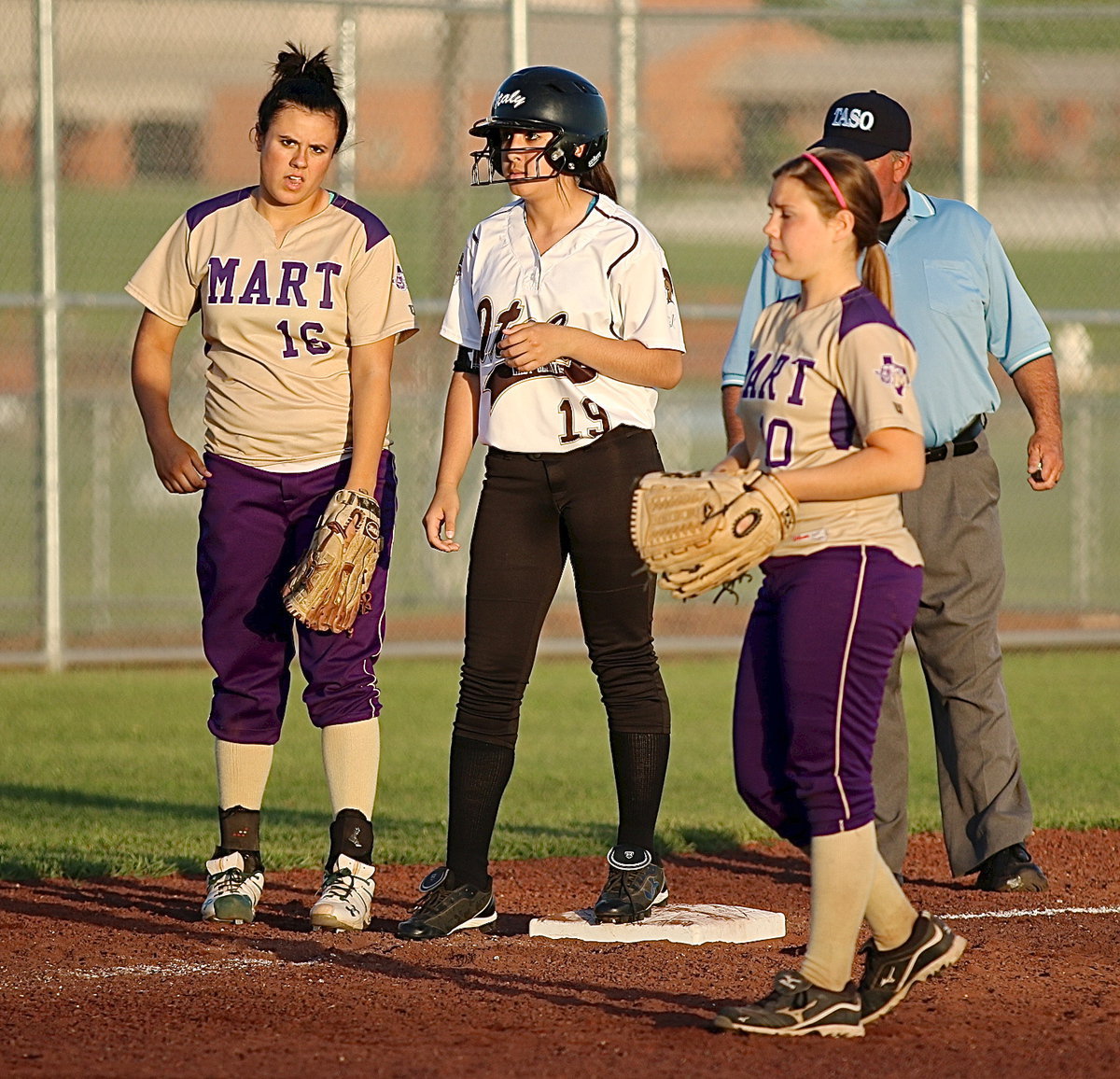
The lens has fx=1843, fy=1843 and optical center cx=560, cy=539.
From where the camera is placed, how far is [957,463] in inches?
214

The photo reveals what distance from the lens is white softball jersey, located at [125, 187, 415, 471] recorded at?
5012 millimetres

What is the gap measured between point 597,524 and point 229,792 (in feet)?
4.32

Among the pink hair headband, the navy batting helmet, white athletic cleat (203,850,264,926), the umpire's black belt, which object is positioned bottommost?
white athletic cleat (203,850,264,926)

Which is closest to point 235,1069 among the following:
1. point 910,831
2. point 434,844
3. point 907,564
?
point 907,564

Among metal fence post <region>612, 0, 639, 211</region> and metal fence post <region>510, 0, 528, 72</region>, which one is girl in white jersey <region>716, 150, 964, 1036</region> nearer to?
metal fence post <region>510, 0, 528, 72</region>

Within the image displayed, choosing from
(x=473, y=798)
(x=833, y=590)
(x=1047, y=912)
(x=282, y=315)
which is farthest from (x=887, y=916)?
(x=282, y=315)

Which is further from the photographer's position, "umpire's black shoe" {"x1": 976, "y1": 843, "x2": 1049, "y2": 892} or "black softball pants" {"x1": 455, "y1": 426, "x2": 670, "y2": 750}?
"umpire's black shoe" {"x1": 976, "y1": 843, "x2": 1049, "y2": 892}

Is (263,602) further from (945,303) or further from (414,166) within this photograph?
(414,166)

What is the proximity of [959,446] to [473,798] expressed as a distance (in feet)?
5.89

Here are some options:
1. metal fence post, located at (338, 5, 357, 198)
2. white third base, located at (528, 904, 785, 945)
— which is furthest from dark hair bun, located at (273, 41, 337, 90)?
metal fence post, located at (338, 5, 357, 198)

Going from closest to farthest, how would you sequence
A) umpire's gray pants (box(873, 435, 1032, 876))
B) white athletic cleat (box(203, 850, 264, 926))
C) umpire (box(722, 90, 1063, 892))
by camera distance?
1. white athletic cleat (box(203, 850, 264, 926))
2. umpire (box(722, 90, 1063, 892))
3. umpire's gray pants (box(873, 435, 1032, 876))

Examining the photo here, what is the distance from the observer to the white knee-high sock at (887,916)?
12.9 ft

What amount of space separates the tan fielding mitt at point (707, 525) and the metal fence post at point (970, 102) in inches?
304

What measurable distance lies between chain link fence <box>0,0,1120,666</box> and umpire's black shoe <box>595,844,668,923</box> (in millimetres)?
6095
